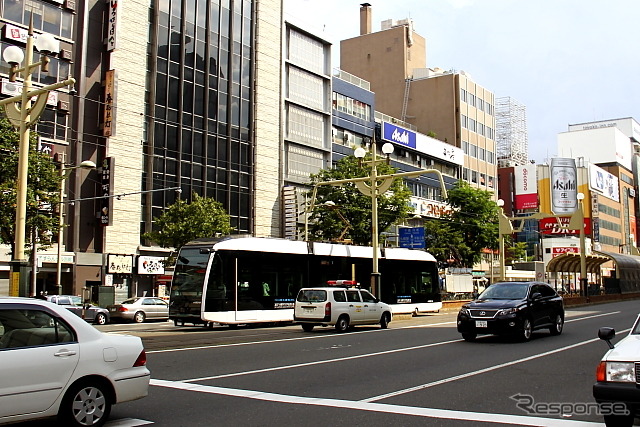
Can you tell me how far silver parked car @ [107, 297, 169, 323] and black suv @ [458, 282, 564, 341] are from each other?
20.2m

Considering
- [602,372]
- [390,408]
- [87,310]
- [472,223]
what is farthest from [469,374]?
[472,223]

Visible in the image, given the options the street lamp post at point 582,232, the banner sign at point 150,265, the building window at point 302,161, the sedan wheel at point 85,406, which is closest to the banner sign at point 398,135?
the building window at point 302,161

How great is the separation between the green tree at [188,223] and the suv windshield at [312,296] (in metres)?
17.8

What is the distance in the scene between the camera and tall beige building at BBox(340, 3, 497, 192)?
282 feet

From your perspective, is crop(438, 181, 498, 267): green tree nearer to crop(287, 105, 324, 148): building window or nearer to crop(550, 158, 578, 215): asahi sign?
crop(287, 105, 324, 148): building window

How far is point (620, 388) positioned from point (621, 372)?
0.19 metres

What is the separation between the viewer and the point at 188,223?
3966cm

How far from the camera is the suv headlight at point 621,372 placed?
262 inches

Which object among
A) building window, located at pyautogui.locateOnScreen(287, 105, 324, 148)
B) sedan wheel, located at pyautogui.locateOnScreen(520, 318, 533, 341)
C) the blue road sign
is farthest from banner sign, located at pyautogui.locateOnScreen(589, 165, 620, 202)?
sedan wheel, located at pyautogui.locateOnScreen(520, 318, 533, 341)

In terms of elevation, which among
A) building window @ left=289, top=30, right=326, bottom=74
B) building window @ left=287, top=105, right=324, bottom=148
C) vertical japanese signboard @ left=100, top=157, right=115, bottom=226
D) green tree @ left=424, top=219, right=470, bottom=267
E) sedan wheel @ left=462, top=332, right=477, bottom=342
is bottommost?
sedan wheel @ left=462, top=332, right=477, bottom=342

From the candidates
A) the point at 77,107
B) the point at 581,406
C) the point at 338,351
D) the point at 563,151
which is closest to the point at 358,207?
the point at 77,107

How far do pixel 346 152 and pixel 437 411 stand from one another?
54567 mm

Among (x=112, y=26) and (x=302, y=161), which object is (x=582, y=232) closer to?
(x=302, y=161)

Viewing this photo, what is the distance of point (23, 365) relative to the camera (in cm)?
674
